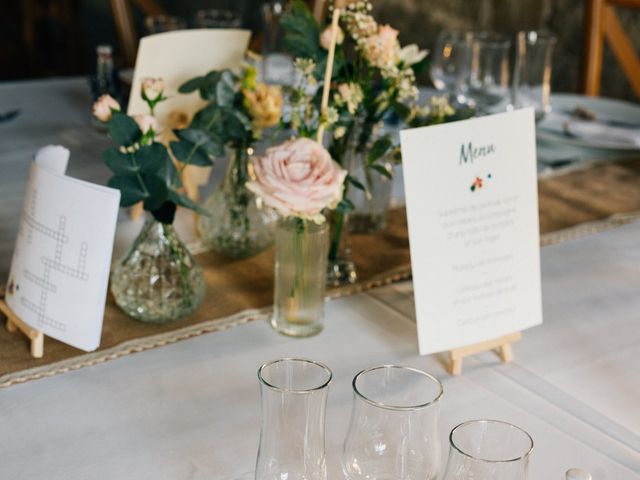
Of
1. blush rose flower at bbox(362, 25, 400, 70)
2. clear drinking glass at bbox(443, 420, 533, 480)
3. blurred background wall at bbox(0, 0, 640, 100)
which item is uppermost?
blush rose flower at bbox(362, 25, 400, 70)

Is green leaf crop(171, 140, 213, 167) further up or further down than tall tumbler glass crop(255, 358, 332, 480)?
further up

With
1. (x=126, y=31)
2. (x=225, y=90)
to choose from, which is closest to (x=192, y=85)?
(x=225, y=90)

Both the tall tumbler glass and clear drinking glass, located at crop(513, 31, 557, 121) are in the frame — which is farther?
clear drinking glass, located at crop(513, 31, 557, 121)

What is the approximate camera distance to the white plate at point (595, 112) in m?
1.90

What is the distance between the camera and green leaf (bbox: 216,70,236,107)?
1.27 metres

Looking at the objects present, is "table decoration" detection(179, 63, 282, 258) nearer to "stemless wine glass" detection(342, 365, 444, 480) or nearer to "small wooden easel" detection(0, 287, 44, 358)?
"small wooden easel" detection(0, 287, 44, 358)

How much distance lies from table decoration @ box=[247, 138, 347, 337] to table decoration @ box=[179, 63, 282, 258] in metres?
0.10

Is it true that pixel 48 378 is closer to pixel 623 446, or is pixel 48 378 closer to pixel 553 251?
pixel 623 446

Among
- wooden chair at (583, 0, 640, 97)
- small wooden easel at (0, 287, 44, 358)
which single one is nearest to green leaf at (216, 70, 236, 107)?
small wooden easel at (0, 287, 44, 358)

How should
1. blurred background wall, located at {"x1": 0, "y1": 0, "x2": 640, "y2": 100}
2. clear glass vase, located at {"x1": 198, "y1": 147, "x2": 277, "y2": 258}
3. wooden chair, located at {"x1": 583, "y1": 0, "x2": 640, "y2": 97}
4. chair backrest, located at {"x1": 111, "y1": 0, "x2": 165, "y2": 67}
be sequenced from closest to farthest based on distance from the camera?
clear glass vase, located at {"x1": 198, "y1": 147, "x2": 277, "y2": 258}
wooden chair, located at {"x1": 583, "y1": 0, "x2": 640, "y2": 97}
chair backrest, located at {"x1": 111, "y1": 0, "x2": 165, "y2": 67}
blurred background wall, located at {"x1": 0, "y1": 0, "x2": 640, "y2": 100}

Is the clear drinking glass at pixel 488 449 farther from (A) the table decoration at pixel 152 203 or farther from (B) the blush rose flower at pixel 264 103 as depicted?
(B) the blush rose flower at pixel 264 103

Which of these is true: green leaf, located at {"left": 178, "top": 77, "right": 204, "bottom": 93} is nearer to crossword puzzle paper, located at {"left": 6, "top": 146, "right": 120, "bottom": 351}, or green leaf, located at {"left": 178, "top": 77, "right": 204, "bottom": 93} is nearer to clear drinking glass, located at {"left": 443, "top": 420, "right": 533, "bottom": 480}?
crossword puzzle paper, located at {"left": 6, "top": 146, "right": 120, "bottom": 351}

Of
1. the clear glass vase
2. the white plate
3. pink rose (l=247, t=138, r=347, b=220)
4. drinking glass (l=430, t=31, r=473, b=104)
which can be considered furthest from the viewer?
the white plate

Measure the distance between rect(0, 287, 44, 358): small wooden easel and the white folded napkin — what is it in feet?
3.99
